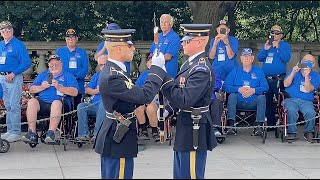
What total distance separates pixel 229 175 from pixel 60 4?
712 cm

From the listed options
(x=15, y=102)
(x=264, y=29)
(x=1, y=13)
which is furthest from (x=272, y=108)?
(x=1, y=13)

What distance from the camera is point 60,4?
1318 centimetres

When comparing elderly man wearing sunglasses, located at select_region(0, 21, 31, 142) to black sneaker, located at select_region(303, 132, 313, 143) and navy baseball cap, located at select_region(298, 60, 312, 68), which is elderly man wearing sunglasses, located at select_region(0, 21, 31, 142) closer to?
navy baseball cap, located at select_region(298, 60, 312, 68)

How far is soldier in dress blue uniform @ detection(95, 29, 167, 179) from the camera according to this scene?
17.6 ft

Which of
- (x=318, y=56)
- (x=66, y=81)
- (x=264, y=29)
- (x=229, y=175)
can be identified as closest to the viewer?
(x=229, y=175)

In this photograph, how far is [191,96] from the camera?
555 cm

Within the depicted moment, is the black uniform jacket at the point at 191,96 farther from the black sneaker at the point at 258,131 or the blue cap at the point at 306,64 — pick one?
the blue cap at the point at 306,64

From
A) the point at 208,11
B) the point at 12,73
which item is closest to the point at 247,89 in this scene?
the point at 208,11

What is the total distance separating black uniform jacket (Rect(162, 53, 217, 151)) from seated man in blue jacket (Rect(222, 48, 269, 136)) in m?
3.34

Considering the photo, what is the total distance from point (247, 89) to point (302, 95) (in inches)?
31.1

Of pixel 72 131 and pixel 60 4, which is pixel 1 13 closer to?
pixel 60 4

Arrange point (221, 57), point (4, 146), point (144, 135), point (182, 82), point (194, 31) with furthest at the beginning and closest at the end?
1. point (221, 57)
2. point (144, 135)
3. point (4, 146)
4. point (194, 31)
5. point (182, 82)

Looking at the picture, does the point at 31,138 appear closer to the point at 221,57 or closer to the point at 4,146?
the point at 4,146

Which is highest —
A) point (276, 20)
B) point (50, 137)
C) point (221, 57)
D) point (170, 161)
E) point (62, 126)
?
point (276, 20)
